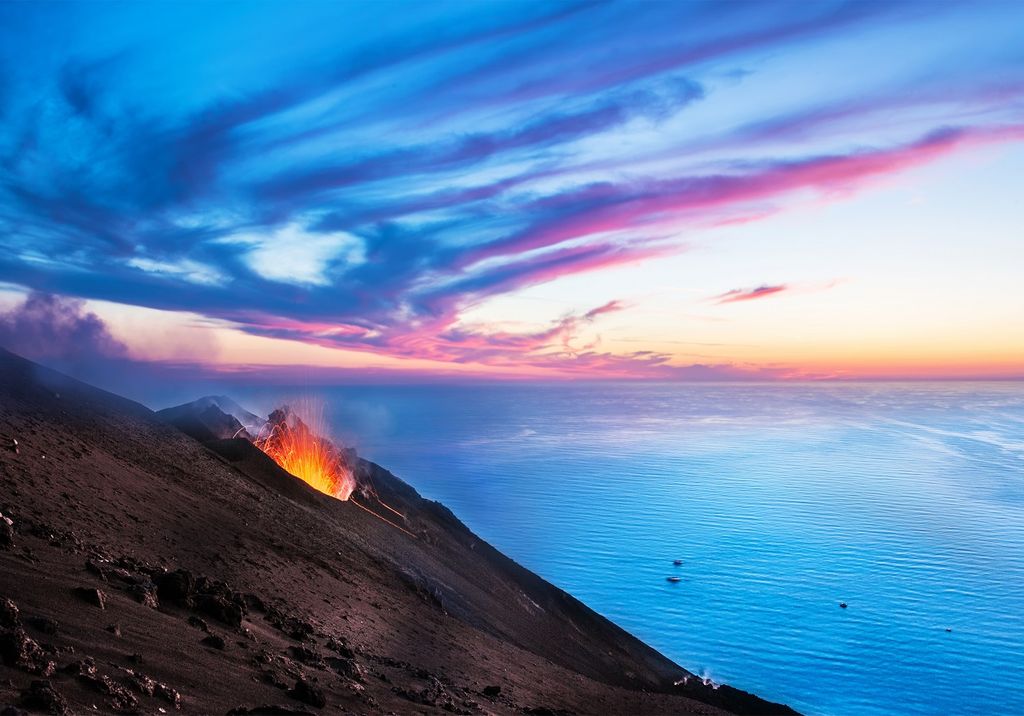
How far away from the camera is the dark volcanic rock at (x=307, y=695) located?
11.3 meters

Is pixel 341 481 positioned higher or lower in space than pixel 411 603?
higher

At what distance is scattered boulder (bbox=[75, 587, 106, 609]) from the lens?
11277 millimetres

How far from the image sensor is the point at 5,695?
7.56 m

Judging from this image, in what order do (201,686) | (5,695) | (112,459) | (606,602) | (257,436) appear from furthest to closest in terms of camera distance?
(606,602), (257,436), (112,459), (201,686), (5,695)

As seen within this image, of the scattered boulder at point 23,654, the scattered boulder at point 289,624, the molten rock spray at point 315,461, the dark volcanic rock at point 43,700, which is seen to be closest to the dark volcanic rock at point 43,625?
Result: the scattered boulder at point 23,654

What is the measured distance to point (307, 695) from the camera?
Result: 1130cm

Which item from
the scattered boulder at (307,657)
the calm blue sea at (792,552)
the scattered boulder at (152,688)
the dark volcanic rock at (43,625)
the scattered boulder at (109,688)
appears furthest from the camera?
the calm blue sea at (792,552)

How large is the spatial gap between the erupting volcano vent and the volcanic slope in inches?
223

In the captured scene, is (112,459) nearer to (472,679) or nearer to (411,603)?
(411,603)

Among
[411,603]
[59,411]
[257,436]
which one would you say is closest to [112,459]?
[59,411]

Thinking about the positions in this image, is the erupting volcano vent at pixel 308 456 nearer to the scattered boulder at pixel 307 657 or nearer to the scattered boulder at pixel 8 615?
the scattered boulder at pixel 307 657

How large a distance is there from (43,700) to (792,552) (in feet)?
238

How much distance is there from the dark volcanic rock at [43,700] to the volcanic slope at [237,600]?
0.10ft

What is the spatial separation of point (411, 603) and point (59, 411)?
1555 cm
